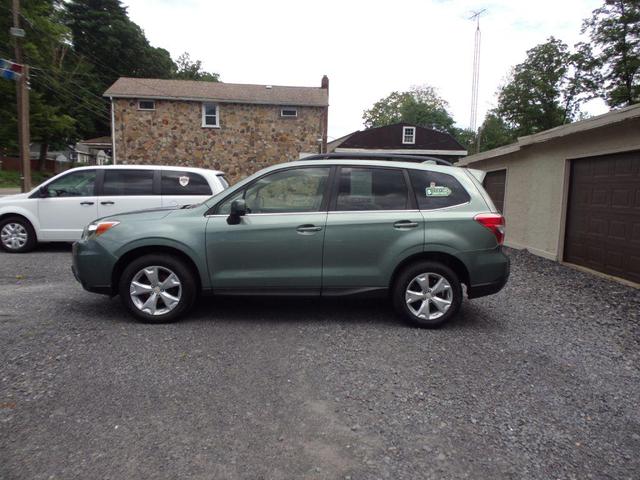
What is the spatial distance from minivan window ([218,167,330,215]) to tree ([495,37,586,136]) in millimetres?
42674

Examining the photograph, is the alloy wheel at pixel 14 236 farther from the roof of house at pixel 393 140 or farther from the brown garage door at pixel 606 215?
the roof of house at pixel 393 140

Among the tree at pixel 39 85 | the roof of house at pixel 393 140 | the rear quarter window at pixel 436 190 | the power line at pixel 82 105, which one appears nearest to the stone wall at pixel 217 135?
the tree at pixel 39 85

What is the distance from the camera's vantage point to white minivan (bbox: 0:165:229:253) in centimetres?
836

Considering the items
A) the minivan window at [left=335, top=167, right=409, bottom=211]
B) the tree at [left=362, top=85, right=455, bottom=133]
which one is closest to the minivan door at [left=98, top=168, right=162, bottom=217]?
the minivan window at [left=335, top=167, right=409, bottom=211]

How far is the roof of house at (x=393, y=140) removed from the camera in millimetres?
36719

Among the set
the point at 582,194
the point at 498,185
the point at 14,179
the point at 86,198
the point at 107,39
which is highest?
the point at 107,39

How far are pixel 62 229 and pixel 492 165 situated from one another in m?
12.0

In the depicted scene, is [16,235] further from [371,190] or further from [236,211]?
[371,190]

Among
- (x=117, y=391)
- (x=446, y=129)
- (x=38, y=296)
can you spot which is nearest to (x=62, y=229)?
(x=38, y=296)

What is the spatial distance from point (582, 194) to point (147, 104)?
20.4 m

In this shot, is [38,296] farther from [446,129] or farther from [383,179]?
[446,129]

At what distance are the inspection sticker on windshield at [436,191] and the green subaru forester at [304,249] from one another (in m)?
0.02

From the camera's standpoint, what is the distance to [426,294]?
4547mm

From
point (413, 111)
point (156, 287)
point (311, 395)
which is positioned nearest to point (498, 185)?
point (156, 287)
